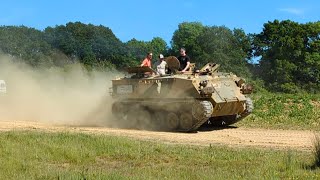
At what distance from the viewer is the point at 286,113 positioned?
25.7 metres

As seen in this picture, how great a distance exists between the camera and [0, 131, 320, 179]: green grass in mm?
10227

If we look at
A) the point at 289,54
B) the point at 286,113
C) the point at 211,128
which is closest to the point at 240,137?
the point at 211,128

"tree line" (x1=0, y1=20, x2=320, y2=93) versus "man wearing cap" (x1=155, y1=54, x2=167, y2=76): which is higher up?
"tree line" (x1=0, y1=20, x2=320, y2=93)

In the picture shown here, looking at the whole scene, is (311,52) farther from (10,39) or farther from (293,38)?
(10,39)

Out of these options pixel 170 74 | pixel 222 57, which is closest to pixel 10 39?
pixel 222 57

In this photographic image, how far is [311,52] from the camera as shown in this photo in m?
61.9

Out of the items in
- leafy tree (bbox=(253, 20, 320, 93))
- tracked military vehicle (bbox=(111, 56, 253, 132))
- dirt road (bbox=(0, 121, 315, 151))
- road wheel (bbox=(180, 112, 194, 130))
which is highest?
leafy tree (bbox=(253, 20, 320, 93))

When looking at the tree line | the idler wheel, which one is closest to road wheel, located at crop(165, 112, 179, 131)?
the idler wheel

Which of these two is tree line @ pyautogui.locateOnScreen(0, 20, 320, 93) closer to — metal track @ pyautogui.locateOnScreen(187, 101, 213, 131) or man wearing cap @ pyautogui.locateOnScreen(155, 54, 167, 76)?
man wearing cap @ pyautogui.locateOnScreen(155, 54, 167, 76)

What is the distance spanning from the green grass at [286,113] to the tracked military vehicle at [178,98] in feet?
7.04

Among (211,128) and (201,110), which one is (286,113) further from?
(201,110)

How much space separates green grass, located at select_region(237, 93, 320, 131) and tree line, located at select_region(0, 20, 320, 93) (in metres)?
18.9

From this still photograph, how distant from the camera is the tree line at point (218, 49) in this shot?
51.0 metres

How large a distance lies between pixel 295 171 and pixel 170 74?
427 inches
